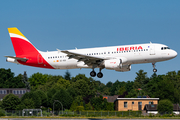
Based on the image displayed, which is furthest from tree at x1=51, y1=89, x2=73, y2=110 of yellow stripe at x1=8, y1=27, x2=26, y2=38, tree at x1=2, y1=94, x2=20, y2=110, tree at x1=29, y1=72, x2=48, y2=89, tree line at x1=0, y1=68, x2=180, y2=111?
tree at x1=29, y1=72, x2=48, y2=89

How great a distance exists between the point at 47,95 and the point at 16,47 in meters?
57.3

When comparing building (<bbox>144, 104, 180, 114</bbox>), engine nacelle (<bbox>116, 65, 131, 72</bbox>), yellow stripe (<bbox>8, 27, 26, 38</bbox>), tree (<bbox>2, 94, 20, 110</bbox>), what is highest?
yellow stripe (<bbox>8, 27, 26, 38</bbox>)

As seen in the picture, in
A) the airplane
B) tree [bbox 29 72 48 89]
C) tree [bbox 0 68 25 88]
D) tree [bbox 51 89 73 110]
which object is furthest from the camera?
tree [bbox 29 72 48 89]

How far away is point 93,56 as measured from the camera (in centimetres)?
5172

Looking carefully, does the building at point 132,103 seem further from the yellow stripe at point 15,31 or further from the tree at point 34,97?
the yellow stripe at point 15,31

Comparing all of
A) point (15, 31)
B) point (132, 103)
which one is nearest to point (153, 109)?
point (132, 103)

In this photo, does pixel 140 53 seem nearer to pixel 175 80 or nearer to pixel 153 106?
pixel 153 106

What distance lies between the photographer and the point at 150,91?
14900 cm

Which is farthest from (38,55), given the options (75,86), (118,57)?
(75,86)

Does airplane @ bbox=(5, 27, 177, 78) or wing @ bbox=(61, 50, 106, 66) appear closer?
airplane @ bbox=(5, 27, 177, 78)

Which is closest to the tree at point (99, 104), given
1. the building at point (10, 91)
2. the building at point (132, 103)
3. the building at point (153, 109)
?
the building at point (132, 103)

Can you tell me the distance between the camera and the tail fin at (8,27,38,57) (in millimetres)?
57031

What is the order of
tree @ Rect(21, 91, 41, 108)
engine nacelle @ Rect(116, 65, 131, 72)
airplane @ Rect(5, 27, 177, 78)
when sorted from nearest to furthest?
airplane @ Rect(5, 27, 177, 78), engine nacelle @ Rect(116, 65, 131, 72), tree @ Rect(21, 91, 41, 108)

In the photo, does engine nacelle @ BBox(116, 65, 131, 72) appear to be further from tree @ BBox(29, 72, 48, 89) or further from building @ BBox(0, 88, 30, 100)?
tree @ BBox(29, 72, 48, 89)
